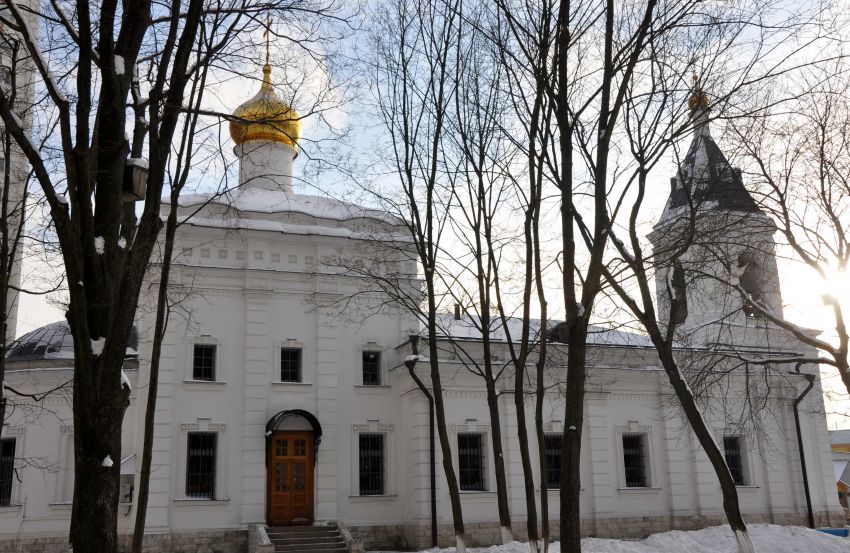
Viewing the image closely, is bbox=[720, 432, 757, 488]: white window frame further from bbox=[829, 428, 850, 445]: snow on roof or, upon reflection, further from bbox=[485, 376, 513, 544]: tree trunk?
bbox=[829, 428, 850, 445]: snow on roof

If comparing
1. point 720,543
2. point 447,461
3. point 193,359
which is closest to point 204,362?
point 193,359

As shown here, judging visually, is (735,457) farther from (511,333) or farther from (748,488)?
(511,333)

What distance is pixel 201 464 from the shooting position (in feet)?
67.2

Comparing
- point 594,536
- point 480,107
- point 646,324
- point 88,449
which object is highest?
point 480,107

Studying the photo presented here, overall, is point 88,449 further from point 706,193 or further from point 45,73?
point 706,193

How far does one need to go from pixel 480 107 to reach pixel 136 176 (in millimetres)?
8974

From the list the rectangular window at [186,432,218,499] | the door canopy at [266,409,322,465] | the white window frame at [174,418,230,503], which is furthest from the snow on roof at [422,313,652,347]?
the rectangular window at [186,432,218,499]

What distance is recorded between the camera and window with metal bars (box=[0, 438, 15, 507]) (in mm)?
20094

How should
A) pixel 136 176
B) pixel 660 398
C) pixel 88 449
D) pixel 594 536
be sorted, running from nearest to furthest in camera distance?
pixel 88 449
pixel 136 176
pixel 594 536
pixel 660 398

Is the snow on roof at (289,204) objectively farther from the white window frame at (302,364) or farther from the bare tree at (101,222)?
the bare tree at (101,222)

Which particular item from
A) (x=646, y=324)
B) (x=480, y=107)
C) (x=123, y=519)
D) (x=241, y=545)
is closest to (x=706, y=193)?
(x=646, y=324)

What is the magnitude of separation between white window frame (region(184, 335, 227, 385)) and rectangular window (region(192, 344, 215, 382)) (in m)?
0.10

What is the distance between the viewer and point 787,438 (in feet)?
83.6

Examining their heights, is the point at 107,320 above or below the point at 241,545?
above
